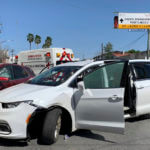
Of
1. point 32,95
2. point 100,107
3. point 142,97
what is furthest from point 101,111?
point 142,97

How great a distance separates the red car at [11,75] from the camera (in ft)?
17.1

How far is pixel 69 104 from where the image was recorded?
136 inches

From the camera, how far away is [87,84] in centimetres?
363

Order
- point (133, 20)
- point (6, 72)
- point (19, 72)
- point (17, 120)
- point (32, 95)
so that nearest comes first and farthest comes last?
point (17, 120), point (32, 95), point (6, 72), point (19, 72), point (133, 20)

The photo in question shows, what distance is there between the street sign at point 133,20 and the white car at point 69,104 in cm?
1551

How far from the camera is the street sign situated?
17578 millimetres

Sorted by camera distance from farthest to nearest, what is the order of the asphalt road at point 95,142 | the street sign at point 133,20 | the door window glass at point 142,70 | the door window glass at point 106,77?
the street sign at point 133,20 < the door window glass at point 142,70 < the door window glass at point 106,77 < the asphalt road at point 95,142

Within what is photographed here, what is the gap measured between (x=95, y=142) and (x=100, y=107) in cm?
75

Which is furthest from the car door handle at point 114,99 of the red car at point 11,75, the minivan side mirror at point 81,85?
the red car at point 11,75

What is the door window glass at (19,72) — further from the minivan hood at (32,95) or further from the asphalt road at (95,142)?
the asphalt road at (95,142)

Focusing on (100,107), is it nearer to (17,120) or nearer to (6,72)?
(17,120)

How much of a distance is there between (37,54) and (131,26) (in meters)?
11.6

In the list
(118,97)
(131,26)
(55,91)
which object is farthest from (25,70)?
(131,26)

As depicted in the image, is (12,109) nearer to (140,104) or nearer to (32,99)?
(32,99)
